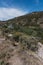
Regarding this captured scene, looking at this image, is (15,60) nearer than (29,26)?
Yes

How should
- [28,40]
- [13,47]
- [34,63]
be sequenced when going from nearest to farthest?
[34,63]
[13,47]
[28,40]

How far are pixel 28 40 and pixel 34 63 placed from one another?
1191cm

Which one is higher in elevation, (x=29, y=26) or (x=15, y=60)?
(x=15, y=60)

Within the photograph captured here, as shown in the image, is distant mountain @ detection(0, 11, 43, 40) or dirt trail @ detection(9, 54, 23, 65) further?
distant mountain @ detection(0, 11, 43, 40)

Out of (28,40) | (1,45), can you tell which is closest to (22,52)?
(1,45)

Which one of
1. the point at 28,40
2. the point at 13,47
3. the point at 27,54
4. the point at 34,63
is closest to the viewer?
the point at 34,63

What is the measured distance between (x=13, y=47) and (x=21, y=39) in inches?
358

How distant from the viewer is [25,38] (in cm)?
2745

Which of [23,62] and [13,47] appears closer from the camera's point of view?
[23,62]

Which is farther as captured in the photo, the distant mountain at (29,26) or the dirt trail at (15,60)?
the distant mountain at (29,26)

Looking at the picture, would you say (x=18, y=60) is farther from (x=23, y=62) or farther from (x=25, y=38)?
(x=25, y=38)

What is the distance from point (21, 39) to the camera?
89.6 ft

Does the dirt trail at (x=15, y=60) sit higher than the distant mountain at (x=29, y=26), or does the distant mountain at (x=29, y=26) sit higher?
the dirt trail at (x=15, y=60)

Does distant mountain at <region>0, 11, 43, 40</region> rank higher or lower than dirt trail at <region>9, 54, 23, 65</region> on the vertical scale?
lower
